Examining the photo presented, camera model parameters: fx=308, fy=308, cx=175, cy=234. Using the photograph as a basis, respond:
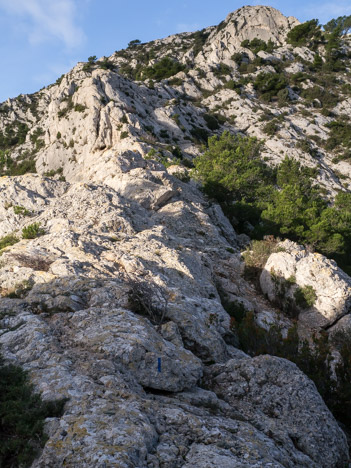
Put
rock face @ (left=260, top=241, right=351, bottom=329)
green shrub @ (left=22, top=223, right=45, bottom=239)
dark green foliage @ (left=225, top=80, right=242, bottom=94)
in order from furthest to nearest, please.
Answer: dark green foliage @ (left=225, top=80, right=242, bottom=94), rock face @ (left=260, top=241, right=351, bottom=329), green shrub @ (left=22, top=223, right=45, bottom=239)

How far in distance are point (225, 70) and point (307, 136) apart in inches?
1376

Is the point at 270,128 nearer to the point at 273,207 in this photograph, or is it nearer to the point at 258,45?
the point at 273,207

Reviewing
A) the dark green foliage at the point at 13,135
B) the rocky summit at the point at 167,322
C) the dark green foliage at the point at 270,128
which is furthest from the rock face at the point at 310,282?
the dark green foliage at the point at 13,135

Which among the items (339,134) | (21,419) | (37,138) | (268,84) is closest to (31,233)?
(21,419)

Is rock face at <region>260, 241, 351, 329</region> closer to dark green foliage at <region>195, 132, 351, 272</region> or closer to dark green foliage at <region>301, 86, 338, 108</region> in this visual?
dark green foliage at <region>195, 132, 351, 272</region>

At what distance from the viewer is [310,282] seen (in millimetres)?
15484

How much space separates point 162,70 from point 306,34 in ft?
171

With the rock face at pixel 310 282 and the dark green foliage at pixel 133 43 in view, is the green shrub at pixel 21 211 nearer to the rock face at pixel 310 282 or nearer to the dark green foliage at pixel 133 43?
the rock face at pixel 310 282

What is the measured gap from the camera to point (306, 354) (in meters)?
9.32

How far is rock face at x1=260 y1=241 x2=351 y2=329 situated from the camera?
14.8 metres

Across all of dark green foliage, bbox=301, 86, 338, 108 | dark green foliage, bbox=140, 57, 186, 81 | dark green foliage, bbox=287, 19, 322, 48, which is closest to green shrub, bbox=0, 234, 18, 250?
dark green foliage, bbox=301, 86, 338, 108

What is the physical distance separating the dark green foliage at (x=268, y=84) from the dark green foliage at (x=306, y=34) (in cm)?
2984

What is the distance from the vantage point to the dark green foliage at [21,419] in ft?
13.0

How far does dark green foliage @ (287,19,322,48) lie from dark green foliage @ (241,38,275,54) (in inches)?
283
